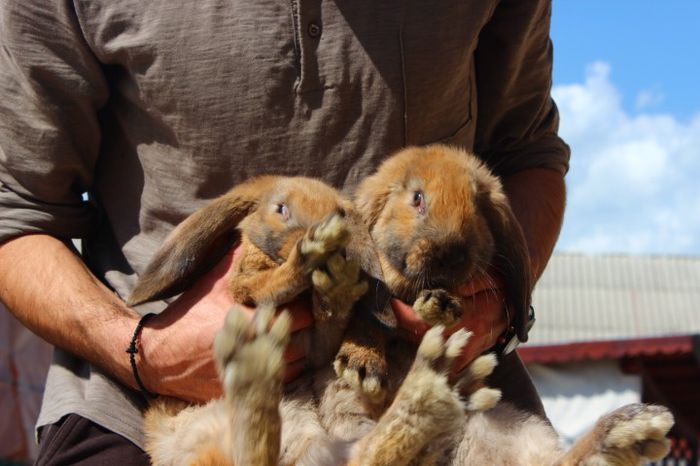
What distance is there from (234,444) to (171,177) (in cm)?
103

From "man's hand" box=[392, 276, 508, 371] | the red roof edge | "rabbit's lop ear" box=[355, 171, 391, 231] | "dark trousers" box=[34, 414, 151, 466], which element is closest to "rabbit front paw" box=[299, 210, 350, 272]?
"man's hand" box=[392, 276, 508, 371]

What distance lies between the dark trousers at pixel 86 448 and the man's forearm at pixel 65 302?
0.19 m

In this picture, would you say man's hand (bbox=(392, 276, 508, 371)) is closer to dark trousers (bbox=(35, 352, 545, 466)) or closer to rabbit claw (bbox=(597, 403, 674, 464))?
rabbit claw (bbox=(597, 403, 674, 464))

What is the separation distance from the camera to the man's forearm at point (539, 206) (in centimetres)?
404

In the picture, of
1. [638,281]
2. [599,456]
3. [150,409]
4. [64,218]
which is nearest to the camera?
[599,456]

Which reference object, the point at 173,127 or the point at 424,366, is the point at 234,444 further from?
the point at 173,127

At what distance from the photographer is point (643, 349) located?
47.3 ft

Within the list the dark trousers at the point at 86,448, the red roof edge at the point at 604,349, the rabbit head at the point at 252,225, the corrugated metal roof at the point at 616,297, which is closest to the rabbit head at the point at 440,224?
the rabbit head at the point at 252,225

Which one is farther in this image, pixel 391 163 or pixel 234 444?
pixel 391 163

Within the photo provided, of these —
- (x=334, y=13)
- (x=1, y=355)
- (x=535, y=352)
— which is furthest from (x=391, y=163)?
(x=535, y=352)

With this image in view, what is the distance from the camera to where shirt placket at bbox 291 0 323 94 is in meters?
3.54

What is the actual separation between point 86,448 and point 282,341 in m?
0.82

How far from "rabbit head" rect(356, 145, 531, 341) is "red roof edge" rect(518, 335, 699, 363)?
35.6 feet

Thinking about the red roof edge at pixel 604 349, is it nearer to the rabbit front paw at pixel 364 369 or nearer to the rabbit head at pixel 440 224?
the rabbit head at pixel 440 224
